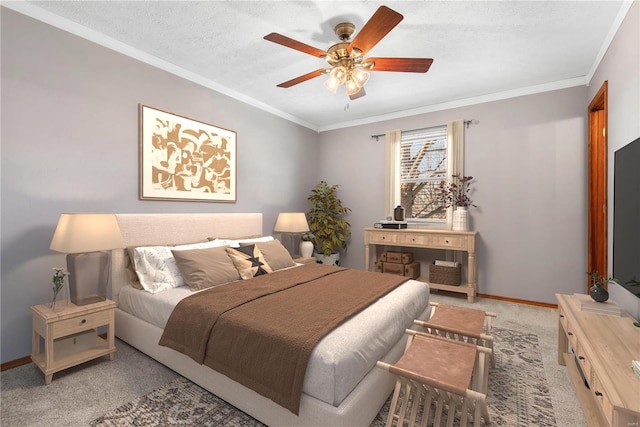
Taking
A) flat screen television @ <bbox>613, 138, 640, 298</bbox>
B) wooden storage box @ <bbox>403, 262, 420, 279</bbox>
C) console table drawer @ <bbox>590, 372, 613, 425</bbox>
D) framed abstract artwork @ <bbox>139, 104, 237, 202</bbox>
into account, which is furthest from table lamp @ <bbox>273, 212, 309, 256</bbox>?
console table drawer @ <bbox>590, 372, 613, 425</bbox>

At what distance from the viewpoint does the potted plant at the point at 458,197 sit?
414 centimetres

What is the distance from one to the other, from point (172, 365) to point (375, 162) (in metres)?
4.11

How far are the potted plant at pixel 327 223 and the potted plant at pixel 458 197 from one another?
5.48ft

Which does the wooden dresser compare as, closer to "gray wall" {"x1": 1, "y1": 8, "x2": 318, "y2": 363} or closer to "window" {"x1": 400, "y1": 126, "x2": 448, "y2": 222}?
"window" {"x1": 400, "y1": 126, "x2": 448, "y2": 222}

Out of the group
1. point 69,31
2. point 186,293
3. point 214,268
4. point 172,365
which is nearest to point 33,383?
point 172,365

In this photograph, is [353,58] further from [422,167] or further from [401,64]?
[422,167]

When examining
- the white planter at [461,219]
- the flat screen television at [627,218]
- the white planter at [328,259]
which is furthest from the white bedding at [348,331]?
the white planter at [328,259]

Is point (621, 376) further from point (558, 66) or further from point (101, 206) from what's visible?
point (101, 206)

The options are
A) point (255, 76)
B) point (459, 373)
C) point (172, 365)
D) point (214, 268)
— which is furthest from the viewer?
point (255, 76)

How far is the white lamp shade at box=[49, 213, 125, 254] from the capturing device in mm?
2189

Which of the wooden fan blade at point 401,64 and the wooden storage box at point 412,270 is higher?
the wooden fan blade at point 401,64

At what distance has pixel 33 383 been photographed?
211 cm

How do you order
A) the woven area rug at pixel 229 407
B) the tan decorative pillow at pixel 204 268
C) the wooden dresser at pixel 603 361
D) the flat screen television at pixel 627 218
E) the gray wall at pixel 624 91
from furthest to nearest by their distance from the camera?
the tan decorative pillow at pixel 204 268 < the gray wall at pixel 624 91 < the flat screen television at pixel 627 218 < the woven area rug at pixel 229 407 < the wooden dresser at pixel 603 361

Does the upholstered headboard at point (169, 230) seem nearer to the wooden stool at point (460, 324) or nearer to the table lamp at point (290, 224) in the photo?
the table lamp at point (290, 224)
